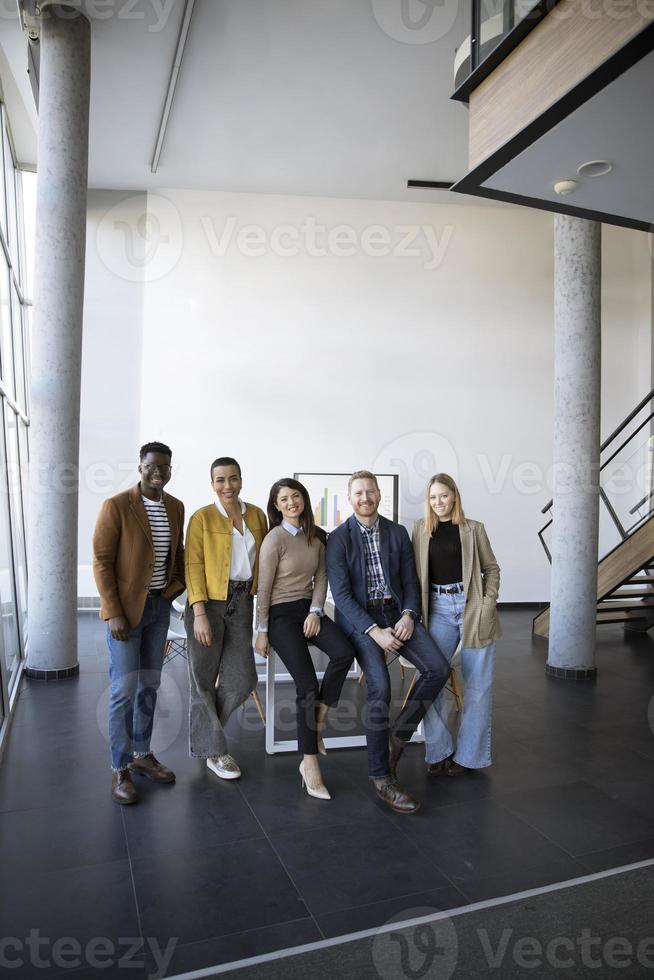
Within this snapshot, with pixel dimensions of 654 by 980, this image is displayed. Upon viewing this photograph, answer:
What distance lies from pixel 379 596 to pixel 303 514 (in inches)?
24.9

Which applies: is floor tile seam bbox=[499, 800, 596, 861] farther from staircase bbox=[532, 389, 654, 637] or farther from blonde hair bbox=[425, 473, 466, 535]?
staircase bbox=[532, 389, 654, 637]

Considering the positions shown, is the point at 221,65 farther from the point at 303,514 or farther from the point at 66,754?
the point at 66,754

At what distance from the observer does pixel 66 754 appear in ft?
13.5

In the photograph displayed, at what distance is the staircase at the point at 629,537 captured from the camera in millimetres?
6926

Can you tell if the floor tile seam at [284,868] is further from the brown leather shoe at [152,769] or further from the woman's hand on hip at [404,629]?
the woman's hand on hip at [404,629]

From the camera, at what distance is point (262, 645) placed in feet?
12.8

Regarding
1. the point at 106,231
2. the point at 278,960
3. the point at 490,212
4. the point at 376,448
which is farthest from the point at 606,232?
the point at 278,960

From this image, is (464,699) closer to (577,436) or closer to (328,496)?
(577,436)

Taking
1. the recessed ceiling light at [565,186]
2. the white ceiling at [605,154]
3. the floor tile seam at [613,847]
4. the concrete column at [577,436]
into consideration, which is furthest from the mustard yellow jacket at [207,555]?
the concrete column at [577,436]

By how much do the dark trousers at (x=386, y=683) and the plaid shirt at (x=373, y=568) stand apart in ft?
0.28

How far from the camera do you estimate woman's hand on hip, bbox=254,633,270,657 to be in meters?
3.87

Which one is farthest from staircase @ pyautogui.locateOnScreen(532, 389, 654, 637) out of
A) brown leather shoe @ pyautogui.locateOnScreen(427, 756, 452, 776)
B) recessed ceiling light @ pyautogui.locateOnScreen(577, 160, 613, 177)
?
recessed ceiling light @ pyautogui.locateOnScreen(577, 160, 613, 177)

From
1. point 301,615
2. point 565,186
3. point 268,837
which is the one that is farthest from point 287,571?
point 565,186

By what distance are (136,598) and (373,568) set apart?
127 cm
